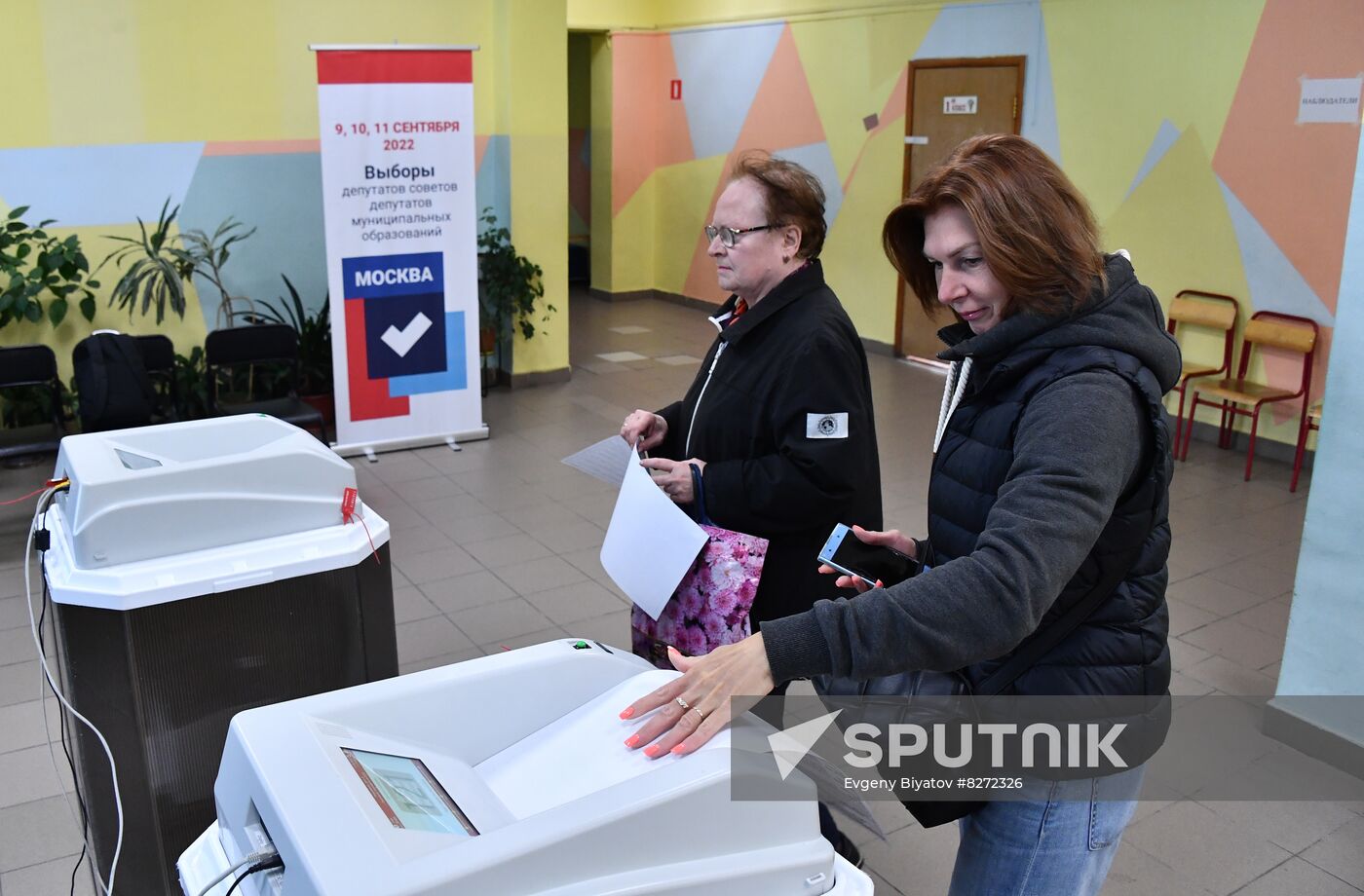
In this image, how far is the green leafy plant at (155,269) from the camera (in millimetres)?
6348

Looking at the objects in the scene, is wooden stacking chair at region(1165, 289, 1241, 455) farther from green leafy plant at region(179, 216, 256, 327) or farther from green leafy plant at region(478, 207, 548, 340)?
green leafy plant at region(179, 216, 256, 327)

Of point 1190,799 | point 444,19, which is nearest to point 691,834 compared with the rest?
point 1190,799

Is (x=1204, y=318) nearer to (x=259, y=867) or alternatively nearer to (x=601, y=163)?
(x=601, y=163)

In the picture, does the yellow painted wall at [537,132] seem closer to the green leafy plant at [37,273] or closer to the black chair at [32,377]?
the green leafy plant at [37,273]

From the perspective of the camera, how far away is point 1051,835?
164cm

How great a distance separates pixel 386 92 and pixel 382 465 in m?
2.03

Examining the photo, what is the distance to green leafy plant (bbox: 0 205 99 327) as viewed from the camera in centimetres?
600

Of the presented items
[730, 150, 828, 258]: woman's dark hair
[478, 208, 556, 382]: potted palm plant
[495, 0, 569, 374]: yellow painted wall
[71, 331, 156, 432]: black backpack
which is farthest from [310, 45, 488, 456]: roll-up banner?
[730, 150, 828, 258]: woman's dark hair

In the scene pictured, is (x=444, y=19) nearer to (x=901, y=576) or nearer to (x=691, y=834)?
(x=901, y=576)

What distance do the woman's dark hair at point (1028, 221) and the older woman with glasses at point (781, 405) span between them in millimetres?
989

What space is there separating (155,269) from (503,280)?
2.25 m

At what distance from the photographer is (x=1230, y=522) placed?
5.68 m


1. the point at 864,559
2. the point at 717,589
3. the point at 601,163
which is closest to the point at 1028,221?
the point at 864,559

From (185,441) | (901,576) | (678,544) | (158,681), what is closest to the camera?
(901,576)
